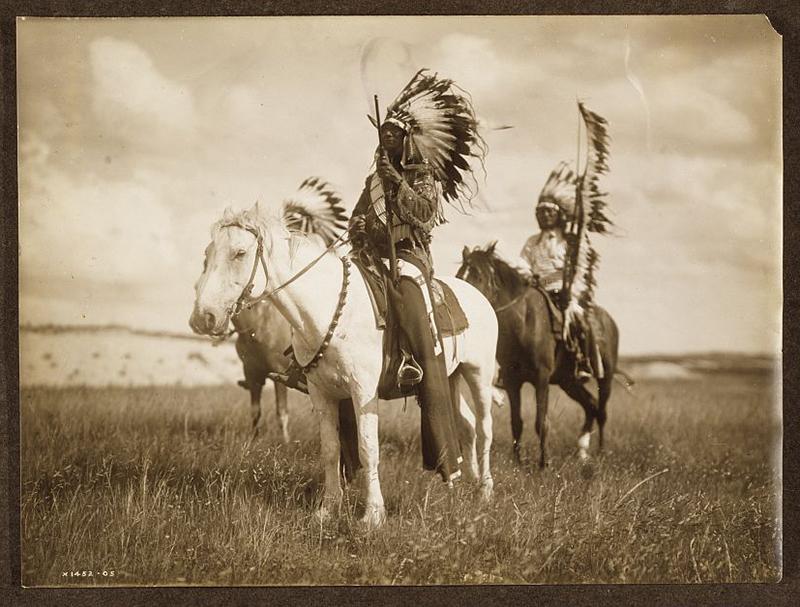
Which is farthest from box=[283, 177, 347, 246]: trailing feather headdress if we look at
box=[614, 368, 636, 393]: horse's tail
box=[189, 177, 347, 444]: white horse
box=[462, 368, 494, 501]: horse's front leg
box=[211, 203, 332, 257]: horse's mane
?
box=[614, 368, 636, 393]: horse's tail

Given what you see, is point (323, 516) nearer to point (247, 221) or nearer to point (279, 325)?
point (279, 325)

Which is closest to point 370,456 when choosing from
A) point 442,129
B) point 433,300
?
point 433,300

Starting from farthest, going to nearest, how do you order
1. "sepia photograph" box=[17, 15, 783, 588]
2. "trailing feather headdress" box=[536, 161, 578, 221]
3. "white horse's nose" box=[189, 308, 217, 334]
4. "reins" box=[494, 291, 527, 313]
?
"reins" box=[494, 291, 527, 313], "trailing feather headdress" box=[536, 161, 578, 221], "sepia photograph" box=[17, 15, 783, 588], "white horse's nose" box=[189, 308, 217, 334]

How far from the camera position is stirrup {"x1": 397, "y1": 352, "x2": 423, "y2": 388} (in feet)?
12.3

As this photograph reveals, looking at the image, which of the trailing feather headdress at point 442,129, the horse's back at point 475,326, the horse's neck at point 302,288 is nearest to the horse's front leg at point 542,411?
the horse's back at point 475,326

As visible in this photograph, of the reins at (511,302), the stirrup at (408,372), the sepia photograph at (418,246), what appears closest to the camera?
the stirrup at (408,372)

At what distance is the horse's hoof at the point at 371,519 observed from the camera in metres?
3.83

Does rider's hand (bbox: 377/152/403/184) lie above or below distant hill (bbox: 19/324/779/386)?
above

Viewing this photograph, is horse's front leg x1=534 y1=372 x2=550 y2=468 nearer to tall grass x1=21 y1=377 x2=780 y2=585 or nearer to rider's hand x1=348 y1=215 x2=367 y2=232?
tall grass x1=21 y1=377 x2=780 y2=585

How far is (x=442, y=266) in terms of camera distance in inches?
162

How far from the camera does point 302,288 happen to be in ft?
12.1

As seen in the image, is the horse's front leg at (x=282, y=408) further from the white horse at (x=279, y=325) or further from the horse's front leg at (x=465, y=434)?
the horse's front leg at (x=465, y=434)

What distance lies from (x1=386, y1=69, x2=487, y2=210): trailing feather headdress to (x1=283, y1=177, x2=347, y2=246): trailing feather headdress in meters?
0.43

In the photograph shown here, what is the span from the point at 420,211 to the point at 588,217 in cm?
84
